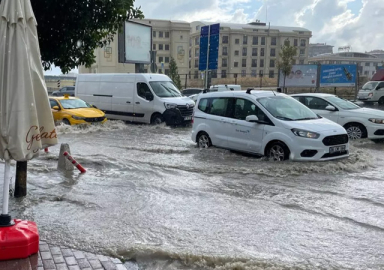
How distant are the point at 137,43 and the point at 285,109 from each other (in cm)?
1720

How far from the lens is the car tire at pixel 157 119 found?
58.0ft

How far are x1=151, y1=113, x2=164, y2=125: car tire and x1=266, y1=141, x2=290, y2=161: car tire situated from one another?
27.7ft

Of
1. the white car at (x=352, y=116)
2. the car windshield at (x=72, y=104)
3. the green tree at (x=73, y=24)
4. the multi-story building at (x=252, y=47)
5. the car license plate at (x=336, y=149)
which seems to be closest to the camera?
the green tree at (x=73, y=24)

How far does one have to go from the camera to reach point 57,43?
612cm

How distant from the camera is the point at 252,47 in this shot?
109m

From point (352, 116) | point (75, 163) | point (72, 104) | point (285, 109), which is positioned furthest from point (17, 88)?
point (72, 104)

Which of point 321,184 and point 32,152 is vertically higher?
point 32,152

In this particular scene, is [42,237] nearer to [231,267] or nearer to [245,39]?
[231,267]

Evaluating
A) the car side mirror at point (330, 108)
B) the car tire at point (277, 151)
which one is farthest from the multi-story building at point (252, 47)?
the car tire at point (277, 151)

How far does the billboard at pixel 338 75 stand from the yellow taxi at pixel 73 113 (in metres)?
19.7

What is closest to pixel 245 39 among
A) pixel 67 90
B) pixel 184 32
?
pixel 184 32

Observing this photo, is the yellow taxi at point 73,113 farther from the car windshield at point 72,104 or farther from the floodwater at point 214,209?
the floodwater at point 214,209

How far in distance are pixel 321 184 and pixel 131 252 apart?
4.60 metres

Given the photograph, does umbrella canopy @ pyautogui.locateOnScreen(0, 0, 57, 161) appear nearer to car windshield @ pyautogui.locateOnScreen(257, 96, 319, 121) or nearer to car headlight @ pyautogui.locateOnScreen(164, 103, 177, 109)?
car windshield @ pyautogui.locateOnScreen(257, 96, 319, 121)
